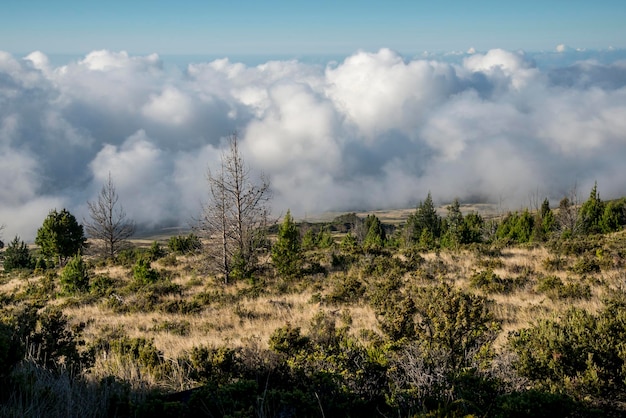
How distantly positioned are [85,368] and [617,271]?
14.2 meters

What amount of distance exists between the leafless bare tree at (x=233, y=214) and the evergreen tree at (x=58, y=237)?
17.1 metres

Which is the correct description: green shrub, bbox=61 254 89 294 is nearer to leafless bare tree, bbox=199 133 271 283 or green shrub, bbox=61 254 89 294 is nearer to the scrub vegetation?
leafless bare tree, bbox=199 133 271 283

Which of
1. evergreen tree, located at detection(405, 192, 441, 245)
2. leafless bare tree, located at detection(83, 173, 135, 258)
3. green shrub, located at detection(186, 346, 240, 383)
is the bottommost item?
evergreen tree, located at detection(405, 192, 441, 245)

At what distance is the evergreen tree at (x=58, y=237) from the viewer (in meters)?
33.0

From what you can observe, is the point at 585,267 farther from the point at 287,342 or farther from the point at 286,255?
the point at 287,342

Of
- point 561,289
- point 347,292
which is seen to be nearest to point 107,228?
point 347,292

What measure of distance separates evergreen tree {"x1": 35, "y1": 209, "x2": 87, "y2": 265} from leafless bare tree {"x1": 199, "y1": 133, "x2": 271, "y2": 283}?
1714 cm

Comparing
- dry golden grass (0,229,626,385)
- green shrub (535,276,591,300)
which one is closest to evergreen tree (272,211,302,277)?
dry golden grass (0,229,626,385)

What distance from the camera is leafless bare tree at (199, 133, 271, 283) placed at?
777 inches

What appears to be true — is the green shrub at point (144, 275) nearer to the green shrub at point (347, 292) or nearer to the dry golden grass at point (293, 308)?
the dry golden grass at point (293, 308)

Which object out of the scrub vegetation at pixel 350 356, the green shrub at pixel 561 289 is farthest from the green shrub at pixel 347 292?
the green shrub at pixel 561 289

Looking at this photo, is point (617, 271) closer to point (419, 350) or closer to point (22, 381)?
point (419, 350)

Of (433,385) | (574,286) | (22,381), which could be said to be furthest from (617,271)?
(22,381)

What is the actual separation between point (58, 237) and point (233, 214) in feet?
63.7
